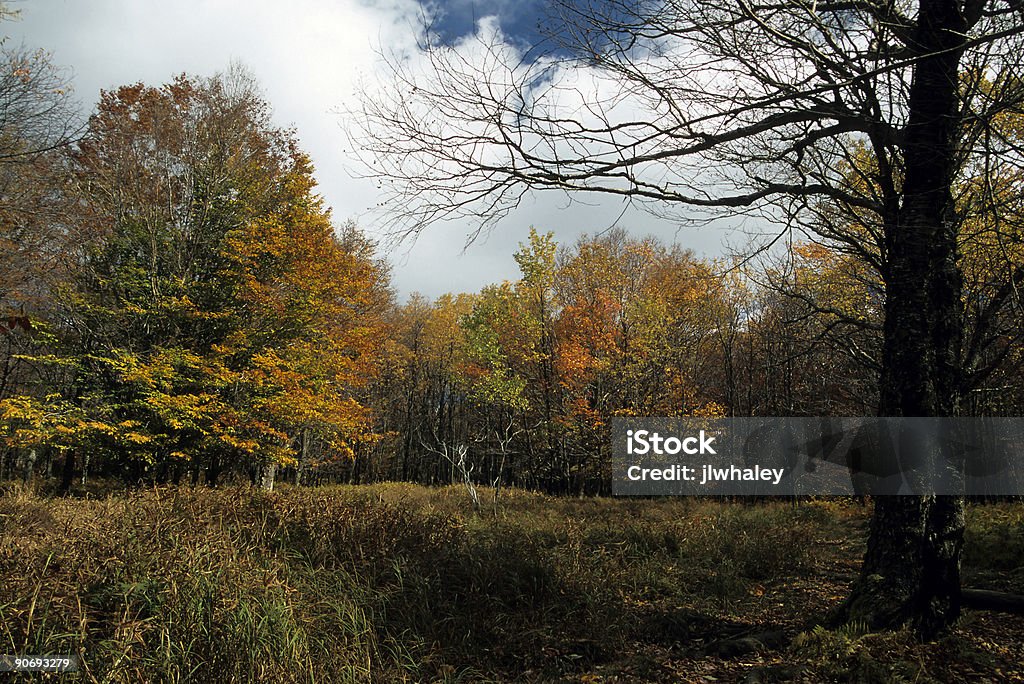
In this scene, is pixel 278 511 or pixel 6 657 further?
pixel 278 511

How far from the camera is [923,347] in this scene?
14.9 ft

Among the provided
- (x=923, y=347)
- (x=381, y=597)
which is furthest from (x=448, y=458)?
(x=923, y=347)

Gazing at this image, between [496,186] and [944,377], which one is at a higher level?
[496,186]

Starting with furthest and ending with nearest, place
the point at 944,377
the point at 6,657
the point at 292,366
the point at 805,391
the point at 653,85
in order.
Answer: the point at 805,391
the point at 292,366
the point at 944,377
the point at 653,85
the point at 6,657

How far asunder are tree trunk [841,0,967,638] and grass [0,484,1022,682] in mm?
344

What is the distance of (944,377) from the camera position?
15.2 feet

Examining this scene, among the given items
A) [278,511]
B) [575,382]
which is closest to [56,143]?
[278,511]

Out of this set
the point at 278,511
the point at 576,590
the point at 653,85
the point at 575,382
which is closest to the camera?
the point at 653,85

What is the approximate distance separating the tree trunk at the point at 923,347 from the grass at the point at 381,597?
34cm

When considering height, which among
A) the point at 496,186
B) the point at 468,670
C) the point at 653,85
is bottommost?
the point at 468,670

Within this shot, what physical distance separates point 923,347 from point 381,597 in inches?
188

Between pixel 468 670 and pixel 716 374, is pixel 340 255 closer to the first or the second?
pixel 468 670

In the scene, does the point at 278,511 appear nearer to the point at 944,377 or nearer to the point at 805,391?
the point at 944,377

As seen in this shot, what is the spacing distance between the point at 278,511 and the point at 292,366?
834cm
